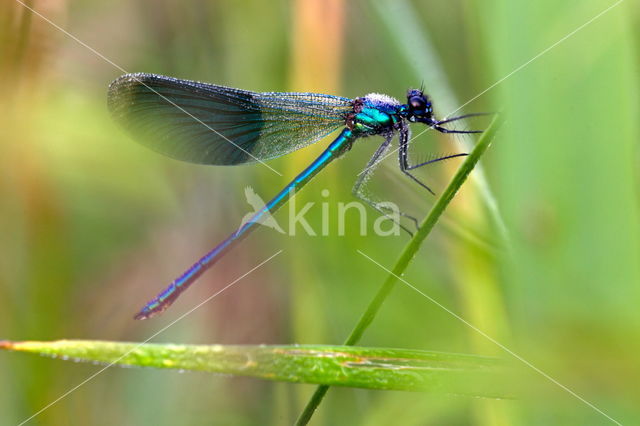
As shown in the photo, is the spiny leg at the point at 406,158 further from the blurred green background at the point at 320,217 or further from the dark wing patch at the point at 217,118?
the dark wing patch at the point at 217,118

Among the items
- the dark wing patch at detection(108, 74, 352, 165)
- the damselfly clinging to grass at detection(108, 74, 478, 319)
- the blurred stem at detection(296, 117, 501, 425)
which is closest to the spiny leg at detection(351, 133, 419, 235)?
the damselfly clinging to grass at detection(108, 74, 478, 319)

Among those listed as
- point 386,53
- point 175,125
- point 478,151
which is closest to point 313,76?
point 386,53

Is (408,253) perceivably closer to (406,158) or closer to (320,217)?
(320,217)

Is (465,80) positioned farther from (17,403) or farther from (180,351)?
(17,403)

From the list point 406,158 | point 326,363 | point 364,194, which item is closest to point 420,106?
point 406,158

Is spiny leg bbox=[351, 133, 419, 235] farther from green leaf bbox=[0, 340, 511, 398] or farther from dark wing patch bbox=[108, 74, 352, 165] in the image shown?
green leaf bbox=[0, 340, 511, 398]
